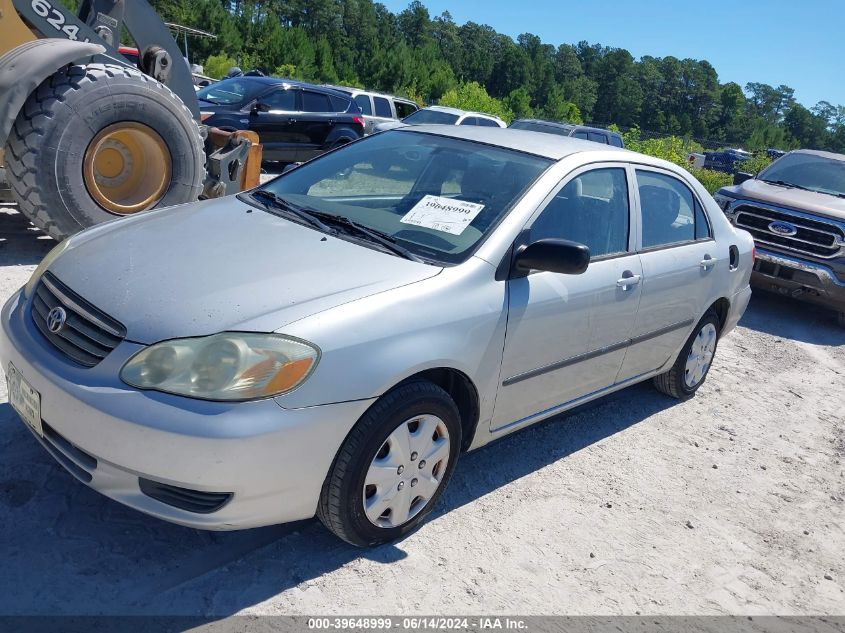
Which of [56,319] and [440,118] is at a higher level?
[440,118]

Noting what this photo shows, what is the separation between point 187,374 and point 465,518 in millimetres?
1506

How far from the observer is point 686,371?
198 inches

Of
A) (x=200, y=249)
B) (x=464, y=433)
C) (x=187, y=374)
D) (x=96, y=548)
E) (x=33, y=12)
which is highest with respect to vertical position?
(x=33, y=12)

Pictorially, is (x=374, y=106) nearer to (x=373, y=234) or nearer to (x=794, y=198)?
(x=794, y=198)

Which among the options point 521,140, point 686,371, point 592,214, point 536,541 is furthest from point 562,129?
point 536,541

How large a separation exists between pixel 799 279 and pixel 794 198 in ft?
3.51

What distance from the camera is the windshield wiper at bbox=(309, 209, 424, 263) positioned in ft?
10.4

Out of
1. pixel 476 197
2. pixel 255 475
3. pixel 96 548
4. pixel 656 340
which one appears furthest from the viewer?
pixel 656 340

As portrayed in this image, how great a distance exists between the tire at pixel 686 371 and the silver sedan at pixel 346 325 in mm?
635

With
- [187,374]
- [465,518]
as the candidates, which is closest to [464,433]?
[465,518]

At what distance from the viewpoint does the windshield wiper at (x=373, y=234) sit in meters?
3.17

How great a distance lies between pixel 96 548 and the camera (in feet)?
9.06

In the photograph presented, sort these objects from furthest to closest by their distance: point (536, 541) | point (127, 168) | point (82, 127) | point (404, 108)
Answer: point (404, 108) → point (127, 168) → point (82, 127) → point (536, 541)

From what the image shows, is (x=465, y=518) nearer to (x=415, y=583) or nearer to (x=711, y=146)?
(x=415, y=583)
